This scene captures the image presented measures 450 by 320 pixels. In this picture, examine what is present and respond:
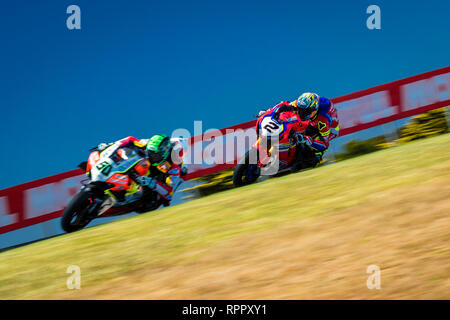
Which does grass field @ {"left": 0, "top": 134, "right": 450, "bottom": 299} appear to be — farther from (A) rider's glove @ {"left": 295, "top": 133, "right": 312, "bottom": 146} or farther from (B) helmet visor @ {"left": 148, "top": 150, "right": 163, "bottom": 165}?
(A) rider's glove @ {"left": 295, "top": 133, "right": 312, "bottom": 146}

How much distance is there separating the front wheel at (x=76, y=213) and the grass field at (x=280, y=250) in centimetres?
94

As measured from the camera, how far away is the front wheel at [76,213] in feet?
28.0

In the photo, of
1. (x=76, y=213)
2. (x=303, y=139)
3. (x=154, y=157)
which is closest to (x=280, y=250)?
(x=76, y=213)

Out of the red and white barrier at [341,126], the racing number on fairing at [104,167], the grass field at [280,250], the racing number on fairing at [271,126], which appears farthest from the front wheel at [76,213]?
the racing number on fairing at [271,126]

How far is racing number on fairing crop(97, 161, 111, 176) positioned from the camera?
899 cm

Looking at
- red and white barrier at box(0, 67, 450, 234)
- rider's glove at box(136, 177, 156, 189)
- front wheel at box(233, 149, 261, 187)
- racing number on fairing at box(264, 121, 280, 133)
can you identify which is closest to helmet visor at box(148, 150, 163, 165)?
rider's glove at box(136, 177, 156, 189)

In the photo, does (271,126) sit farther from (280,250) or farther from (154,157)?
(280,250)

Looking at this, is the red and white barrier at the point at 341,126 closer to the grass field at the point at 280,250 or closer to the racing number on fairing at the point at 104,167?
the racing number on fairing at the point at 104,167

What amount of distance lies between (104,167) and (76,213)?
0.84 metres

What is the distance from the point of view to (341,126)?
1319cm

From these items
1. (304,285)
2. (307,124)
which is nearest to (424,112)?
(307,124)

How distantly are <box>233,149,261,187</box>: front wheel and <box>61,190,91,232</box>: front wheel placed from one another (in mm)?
2593
